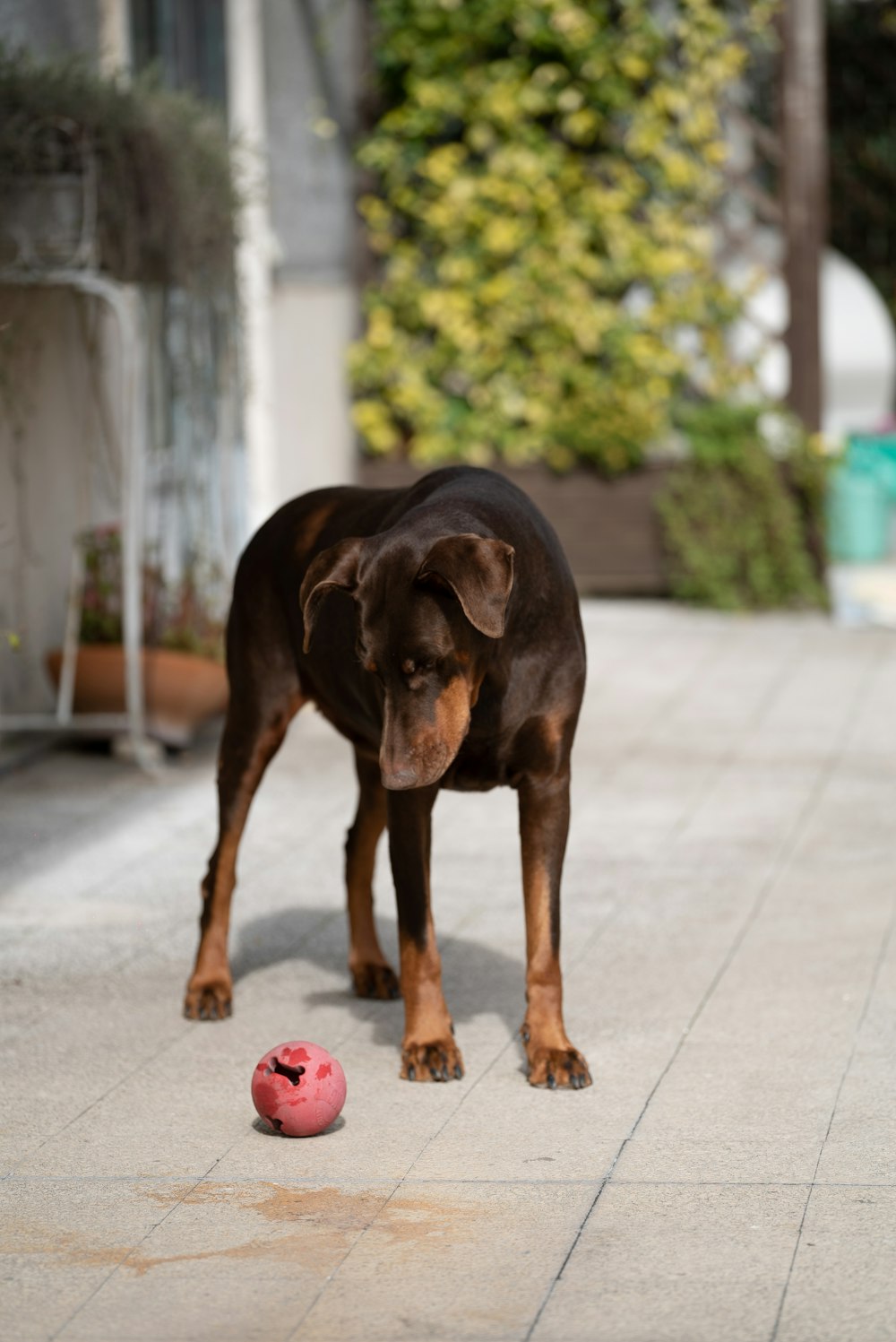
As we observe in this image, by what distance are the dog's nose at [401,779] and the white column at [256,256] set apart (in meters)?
6.70

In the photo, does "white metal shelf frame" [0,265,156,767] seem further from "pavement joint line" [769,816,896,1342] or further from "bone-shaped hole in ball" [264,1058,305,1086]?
"bone-shaped hole in ball" [264,1058,305,1086]

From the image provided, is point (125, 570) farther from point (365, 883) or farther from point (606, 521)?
point (606, 521)

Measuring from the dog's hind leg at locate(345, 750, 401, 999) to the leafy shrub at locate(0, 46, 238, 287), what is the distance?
9.08ft

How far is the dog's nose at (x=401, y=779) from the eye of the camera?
3395 mm

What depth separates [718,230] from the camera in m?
10.8

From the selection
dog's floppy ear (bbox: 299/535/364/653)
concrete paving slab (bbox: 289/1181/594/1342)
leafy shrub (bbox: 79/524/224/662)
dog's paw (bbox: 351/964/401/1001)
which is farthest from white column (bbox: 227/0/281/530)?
concrete paving slab (bbox: 289/1181/594/1342)

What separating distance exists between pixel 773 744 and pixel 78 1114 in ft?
13.7

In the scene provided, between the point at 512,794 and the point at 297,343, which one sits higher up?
the point at 297,343

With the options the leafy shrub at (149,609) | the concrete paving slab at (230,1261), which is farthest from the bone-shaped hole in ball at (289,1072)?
the leafy shrub at (149,609)

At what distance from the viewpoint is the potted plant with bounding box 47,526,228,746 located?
7234 mm

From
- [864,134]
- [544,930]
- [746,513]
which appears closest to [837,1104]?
[544,930]

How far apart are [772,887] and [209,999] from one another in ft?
5.95

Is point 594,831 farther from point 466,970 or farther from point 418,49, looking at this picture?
point 418,49

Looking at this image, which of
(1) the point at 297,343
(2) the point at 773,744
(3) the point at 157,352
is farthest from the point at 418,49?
(2) the point at 773,744
